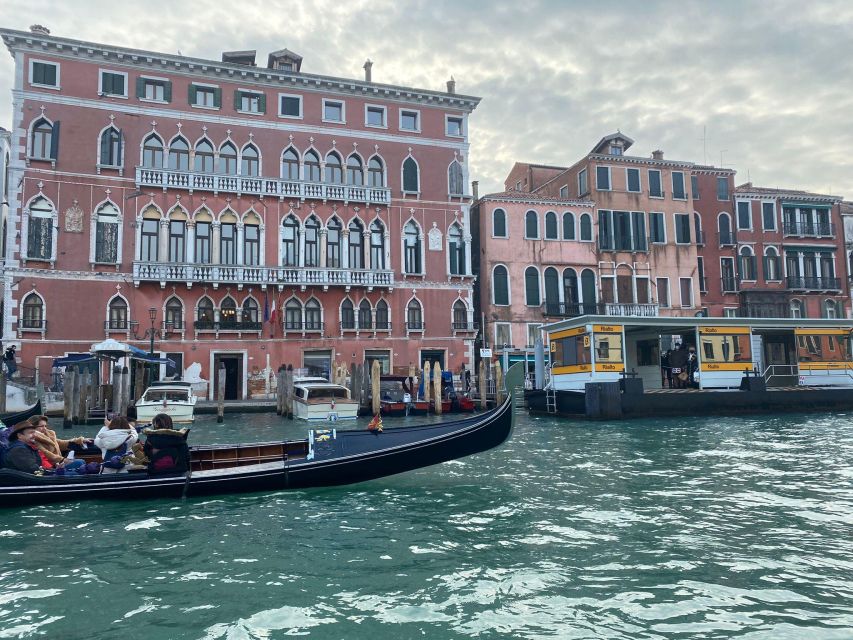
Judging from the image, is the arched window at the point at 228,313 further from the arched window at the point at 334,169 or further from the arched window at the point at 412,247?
the arched window at the point at 412,247

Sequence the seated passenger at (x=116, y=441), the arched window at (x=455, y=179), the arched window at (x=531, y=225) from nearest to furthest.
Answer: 1. the seated passenger at (x=116, y=441)
2. the arched window at (x=455, y=179)
3. the arched window at (x=531, y=225)

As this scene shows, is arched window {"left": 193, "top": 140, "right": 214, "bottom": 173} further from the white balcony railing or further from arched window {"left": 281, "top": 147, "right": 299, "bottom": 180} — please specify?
the white balcony railing

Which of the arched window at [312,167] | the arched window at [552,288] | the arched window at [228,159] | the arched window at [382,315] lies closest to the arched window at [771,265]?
the arched window at [552,288]

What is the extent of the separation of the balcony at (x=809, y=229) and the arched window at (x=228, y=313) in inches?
1027

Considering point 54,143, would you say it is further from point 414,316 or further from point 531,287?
point 531,287

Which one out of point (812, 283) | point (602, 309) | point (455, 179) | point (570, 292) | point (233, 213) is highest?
point (455, 179)

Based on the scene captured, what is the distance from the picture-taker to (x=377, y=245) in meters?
24.8

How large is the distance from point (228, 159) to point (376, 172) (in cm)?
553

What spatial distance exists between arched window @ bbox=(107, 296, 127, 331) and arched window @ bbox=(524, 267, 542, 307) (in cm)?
1538

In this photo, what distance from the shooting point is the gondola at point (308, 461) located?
7602mm

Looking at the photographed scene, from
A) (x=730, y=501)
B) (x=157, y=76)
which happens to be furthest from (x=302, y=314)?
(x=730, y=501)

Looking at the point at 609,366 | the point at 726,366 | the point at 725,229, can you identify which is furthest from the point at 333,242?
the point at 725,229

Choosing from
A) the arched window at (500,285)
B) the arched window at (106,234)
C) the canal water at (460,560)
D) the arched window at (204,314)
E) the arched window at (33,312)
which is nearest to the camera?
the canal water at (460,560)

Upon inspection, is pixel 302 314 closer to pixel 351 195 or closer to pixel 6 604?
pixel 351 195
